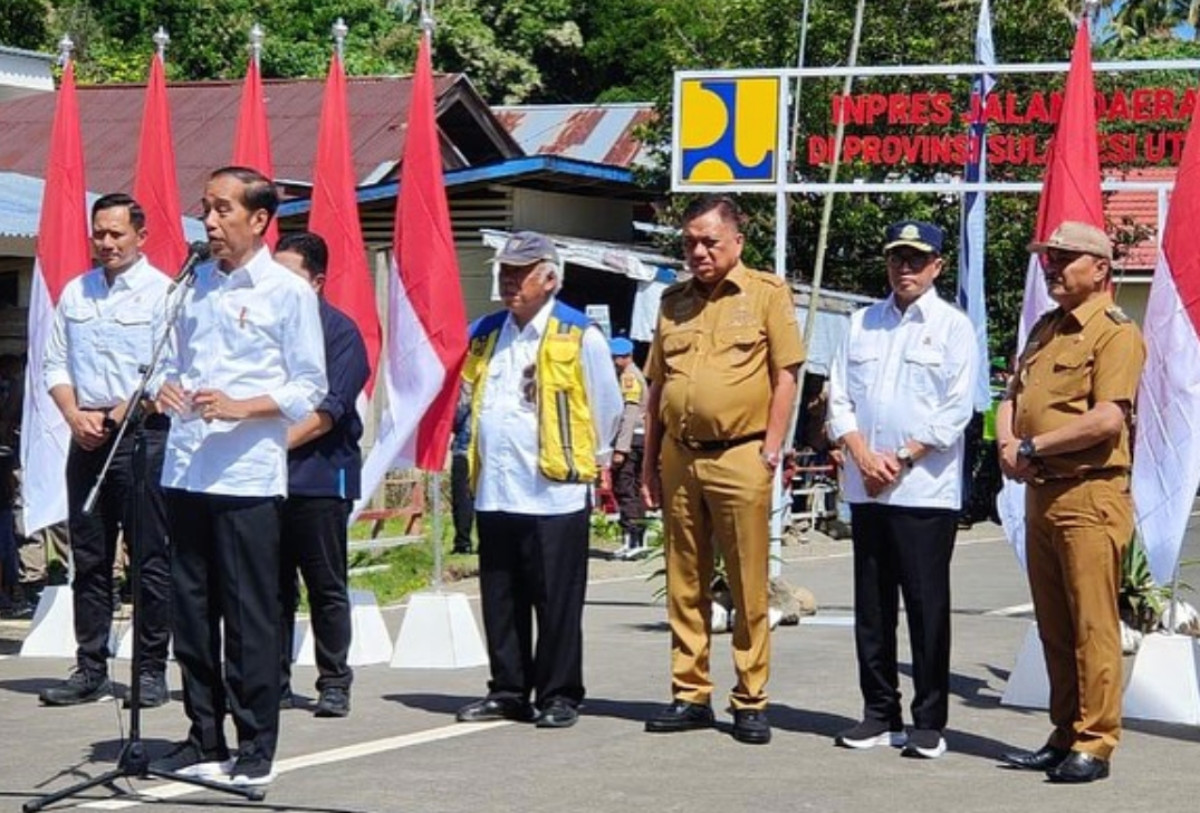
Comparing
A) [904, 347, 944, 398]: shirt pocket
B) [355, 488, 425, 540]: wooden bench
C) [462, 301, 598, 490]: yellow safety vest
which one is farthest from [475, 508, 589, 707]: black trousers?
[355, 488, 425, 540]: wooden bench

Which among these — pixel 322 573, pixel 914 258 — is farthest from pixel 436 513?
pixel 914 258

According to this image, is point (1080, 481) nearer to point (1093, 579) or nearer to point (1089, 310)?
point (1093, 579)

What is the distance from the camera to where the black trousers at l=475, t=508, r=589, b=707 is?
970 cm

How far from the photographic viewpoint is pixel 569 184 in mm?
29016

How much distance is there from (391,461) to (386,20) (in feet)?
120

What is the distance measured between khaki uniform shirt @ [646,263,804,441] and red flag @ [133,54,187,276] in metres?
5.15

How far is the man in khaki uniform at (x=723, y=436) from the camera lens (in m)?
9.22

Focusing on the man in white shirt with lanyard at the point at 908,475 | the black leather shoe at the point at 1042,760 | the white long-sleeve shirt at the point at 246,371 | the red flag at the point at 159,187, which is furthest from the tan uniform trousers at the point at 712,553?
the red flag at the point at 159,187

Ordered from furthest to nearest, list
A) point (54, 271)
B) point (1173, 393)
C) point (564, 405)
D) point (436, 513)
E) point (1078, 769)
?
point (54, 271) → point (436, 513) → point (1173, 393) → point (564, 405) → point (1078, 769)

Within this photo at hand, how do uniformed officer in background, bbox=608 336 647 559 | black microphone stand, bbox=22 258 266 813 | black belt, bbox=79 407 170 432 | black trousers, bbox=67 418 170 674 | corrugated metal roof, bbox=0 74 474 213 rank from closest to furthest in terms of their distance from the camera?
1. black microphone stand, bbox=22 258 266 813
2. black belt, bbox=79 407 170 432
3. black trousers, bbox=67 418 170 674
4. uniformed officer in background, bbox=608 336 647 559
5. corrugated metal roof, bbox=0 74 474 213

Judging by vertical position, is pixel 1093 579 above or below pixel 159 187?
below

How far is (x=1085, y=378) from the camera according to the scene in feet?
27.9

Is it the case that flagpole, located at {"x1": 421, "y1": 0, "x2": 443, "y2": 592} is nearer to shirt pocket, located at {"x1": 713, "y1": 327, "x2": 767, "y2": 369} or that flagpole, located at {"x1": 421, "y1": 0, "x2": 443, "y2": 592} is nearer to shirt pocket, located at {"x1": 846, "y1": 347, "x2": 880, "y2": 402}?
shirt pocket, located at {"x1": 713, "y1": 327, "x2": 767, "y2": 369}

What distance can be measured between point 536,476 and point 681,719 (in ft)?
3.96
